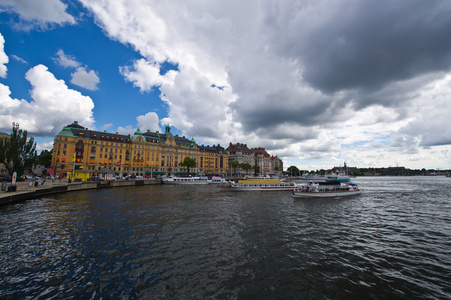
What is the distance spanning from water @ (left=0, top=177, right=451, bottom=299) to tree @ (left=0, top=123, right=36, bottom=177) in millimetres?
38622

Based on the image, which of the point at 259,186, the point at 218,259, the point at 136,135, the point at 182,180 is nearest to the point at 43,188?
the point at 218,259

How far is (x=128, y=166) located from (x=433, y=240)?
431 feet

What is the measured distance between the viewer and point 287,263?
12664 millimetres

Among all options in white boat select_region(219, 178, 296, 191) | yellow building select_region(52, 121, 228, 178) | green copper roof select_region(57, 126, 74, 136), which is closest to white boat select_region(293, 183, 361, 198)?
white boat select_region(219, 178, 296, 191)

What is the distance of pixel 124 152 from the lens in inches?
4823

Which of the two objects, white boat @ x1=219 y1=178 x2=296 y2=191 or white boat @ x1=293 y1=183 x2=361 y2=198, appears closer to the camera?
white boat @ x1=293 y1=183 x2=361 y2=198

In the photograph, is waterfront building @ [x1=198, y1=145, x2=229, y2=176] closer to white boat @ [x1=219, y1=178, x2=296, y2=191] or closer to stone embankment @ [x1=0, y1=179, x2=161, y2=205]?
stone embankment @ [x1=0, y1=179, x2=161, y2=205]

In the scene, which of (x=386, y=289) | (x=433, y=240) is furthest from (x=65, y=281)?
(x=433, y=240)

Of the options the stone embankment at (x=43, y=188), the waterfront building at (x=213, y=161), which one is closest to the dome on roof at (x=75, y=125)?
the stone embankment at (x=43, y=188)

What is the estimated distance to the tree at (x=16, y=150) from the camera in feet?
157

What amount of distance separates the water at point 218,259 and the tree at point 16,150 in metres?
38.6

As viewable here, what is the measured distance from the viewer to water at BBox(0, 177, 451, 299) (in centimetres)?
976

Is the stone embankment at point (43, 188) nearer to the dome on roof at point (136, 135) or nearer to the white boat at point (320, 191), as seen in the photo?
the dome on roof at point (136, 135)

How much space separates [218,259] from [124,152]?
127 m
